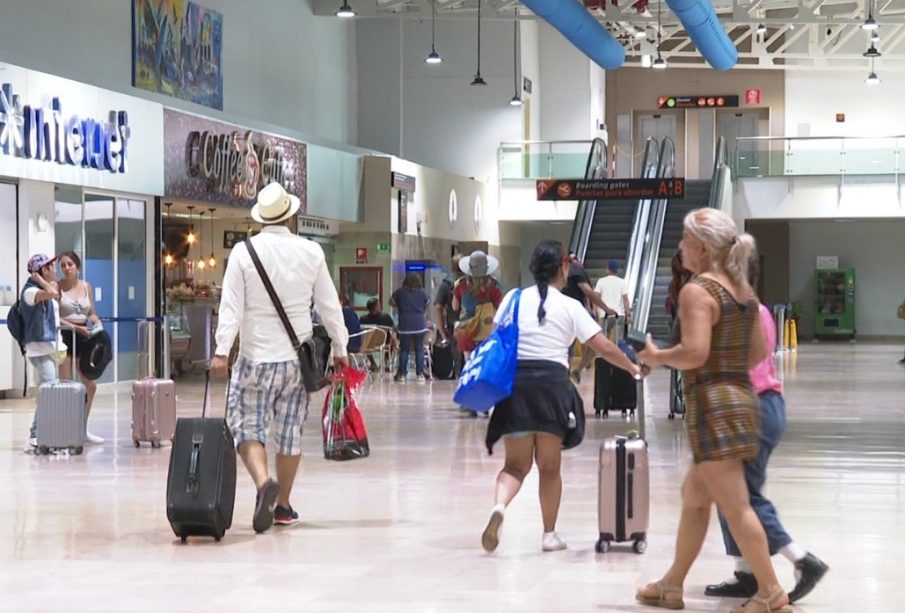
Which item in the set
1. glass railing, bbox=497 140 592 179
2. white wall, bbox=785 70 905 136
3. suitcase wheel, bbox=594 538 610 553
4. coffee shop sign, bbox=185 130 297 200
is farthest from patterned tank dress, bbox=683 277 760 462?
white wall, bbox=785 70 905 136

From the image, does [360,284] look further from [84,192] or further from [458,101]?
[84,192]

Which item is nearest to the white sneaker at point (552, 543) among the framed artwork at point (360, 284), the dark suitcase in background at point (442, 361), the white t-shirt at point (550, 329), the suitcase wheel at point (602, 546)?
the suitcase wheel at point (602, 546)

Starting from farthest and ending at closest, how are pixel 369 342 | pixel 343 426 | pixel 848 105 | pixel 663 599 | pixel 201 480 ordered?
pixel 848 105, pixel 369 342, pixel 343 426, pixel 201 480, pixel 663 599

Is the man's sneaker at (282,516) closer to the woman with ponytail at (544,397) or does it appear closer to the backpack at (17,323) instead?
the woman with ponytail at (544,397)

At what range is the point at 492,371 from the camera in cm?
694

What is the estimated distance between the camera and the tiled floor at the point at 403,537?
19.9ft

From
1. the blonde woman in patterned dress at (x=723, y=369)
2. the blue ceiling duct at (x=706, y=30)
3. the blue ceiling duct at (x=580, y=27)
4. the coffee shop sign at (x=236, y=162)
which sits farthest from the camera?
the blue ceiling duct at (x=706, y=30)

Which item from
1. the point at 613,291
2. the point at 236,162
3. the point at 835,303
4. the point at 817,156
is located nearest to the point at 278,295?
the point at 613,291

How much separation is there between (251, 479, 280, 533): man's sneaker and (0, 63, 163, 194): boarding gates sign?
1085 cm

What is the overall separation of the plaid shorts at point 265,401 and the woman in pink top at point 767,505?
2400 mm

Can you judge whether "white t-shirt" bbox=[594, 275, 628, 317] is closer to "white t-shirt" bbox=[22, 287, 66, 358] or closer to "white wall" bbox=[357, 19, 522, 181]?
"white t-shirt" bbox=[22, 287, 66, 358]

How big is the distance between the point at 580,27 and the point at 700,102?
17.4m

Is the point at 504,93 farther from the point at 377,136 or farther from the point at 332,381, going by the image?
the point at 332,381

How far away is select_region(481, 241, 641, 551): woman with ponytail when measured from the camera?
7043 millimetres
